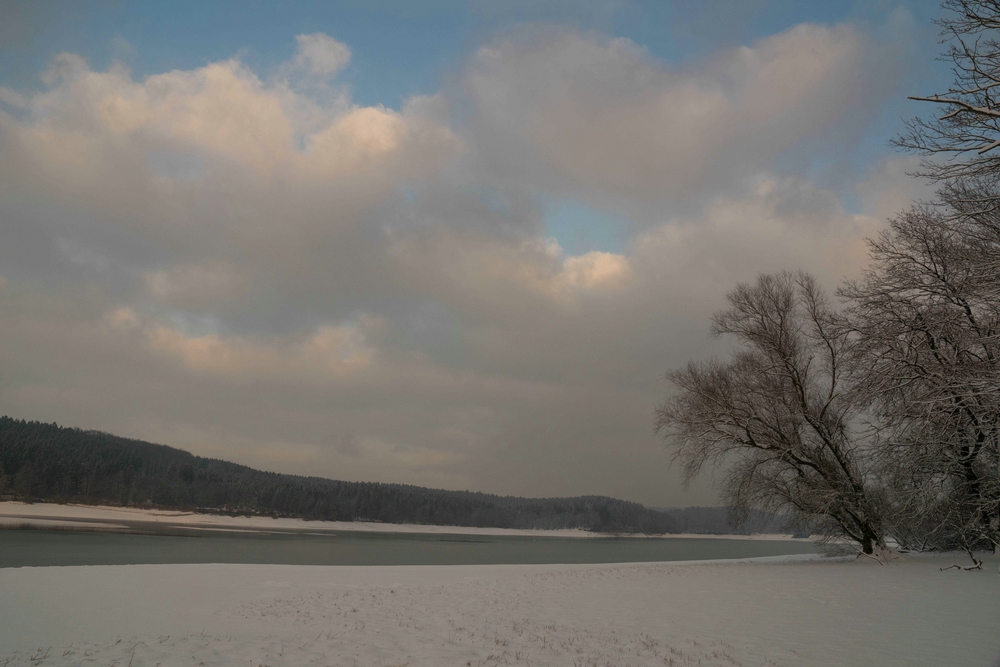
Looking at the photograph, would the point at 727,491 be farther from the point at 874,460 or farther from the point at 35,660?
the point at 35,660

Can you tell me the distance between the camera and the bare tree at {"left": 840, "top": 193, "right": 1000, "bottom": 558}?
32.8 ft

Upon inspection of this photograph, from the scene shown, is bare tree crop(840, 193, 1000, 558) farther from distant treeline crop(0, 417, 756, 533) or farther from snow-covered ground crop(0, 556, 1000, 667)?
distant treeline crop(0, 417, 756, 533)

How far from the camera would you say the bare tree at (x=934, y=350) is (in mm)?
9992

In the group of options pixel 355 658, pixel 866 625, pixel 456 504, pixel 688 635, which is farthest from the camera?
pixel 456 504

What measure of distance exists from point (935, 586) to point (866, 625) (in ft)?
21.7

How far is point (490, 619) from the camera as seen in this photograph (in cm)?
1096

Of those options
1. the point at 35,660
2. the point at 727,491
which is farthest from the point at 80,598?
the point at 727,491

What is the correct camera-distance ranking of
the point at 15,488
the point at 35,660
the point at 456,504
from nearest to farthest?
the point at 35,660, the point at 15,488, the point at 456,504

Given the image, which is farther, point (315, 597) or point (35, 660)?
point (315, 597)

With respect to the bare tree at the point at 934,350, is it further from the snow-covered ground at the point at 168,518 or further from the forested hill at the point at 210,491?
the forested hill at the point at 210,491

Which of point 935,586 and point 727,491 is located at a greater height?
point 727,491

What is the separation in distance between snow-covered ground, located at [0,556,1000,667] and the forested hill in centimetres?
11169

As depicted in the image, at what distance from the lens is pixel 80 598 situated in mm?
11945

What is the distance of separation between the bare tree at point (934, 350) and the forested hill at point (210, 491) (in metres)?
124
